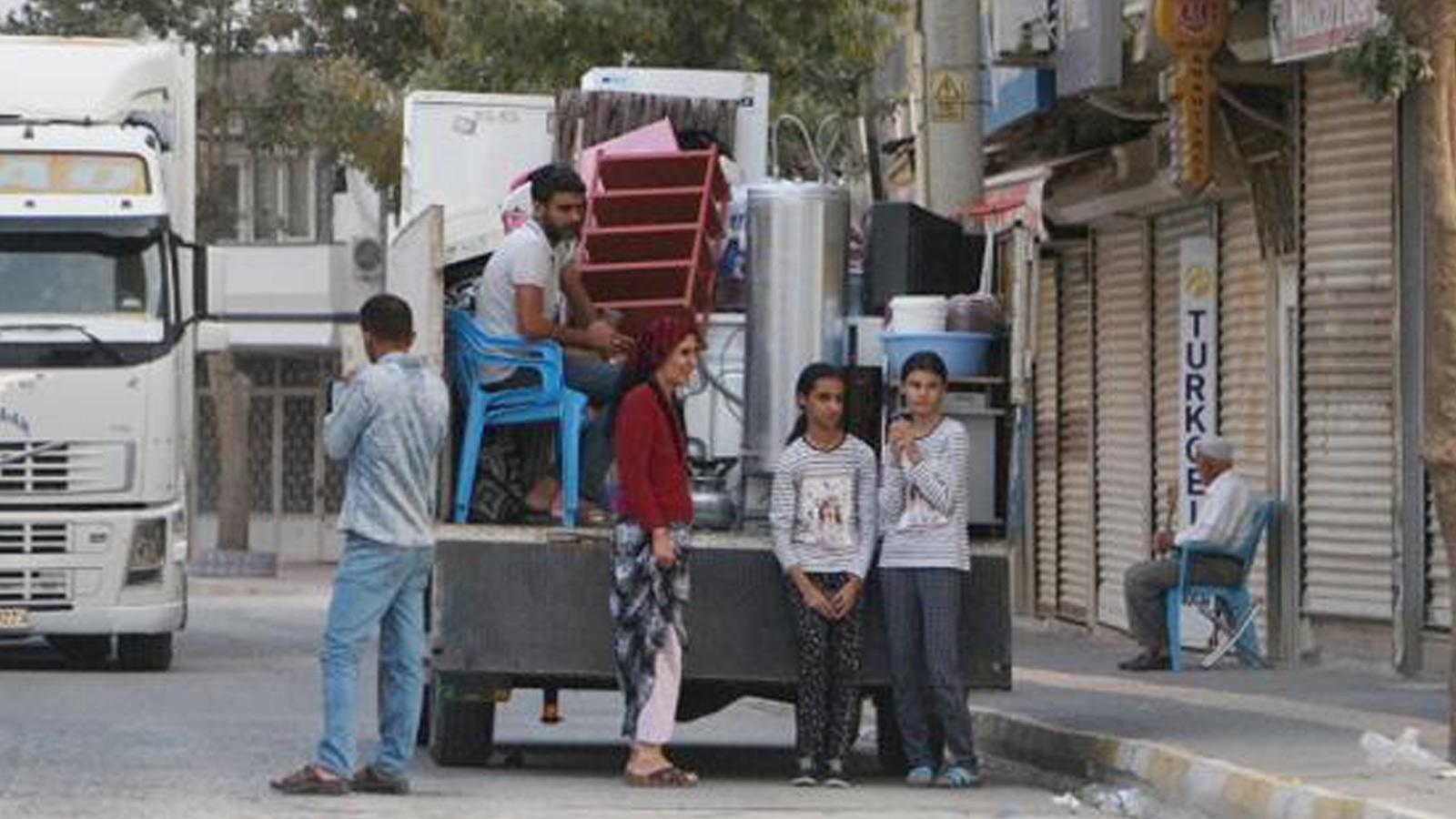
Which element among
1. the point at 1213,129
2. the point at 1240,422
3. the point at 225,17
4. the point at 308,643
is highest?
the point at 225,17

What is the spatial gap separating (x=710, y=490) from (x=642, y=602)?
145 cm

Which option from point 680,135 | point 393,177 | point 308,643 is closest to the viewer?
point 680,135

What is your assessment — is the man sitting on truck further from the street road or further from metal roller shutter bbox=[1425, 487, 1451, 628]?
metal roller shutter bbox=[1425, 487, 1451, 628]

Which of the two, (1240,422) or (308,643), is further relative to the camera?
(308,643)

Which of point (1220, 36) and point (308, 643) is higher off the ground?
point (1220, 36)

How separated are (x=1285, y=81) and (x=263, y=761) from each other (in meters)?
9.92

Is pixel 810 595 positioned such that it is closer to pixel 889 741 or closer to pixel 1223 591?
pixel 889 741

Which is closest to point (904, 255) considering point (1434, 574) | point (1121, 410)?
point (1434, 574)

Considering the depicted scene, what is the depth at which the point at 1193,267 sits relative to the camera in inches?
1000

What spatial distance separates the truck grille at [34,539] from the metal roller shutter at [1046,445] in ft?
30.6

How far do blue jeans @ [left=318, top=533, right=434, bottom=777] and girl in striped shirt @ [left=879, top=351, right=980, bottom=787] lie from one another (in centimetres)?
207

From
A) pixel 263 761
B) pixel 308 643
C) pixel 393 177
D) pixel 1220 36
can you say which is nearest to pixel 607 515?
pixel 263 761

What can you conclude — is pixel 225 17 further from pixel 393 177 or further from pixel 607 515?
pixel 607 515

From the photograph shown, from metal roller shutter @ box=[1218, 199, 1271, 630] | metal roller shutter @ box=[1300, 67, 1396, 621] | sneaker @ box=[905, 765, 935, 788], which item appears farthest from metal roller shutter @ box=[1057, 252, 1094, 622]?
sneaker @ box=[905, 765, 935, 788]
